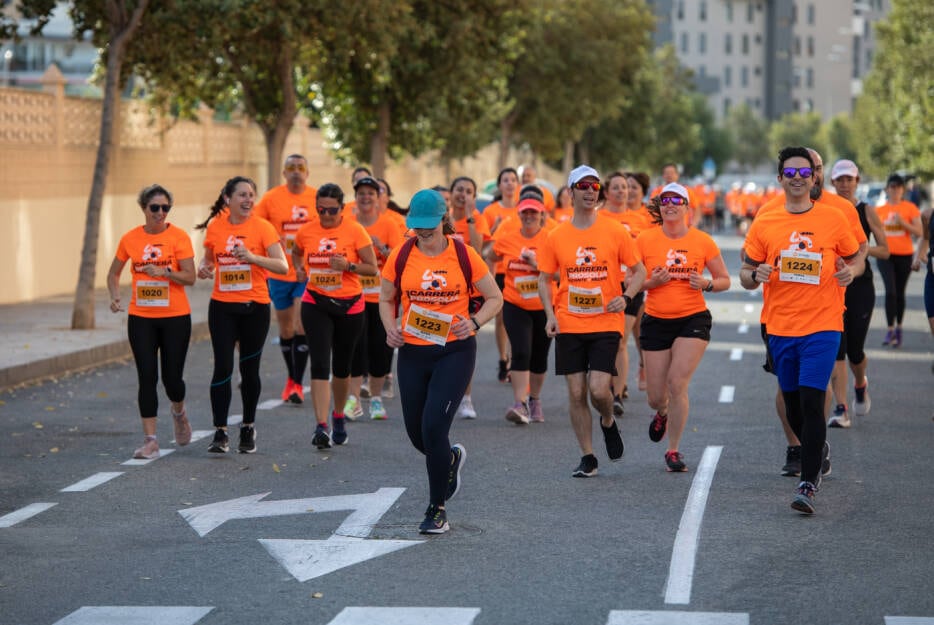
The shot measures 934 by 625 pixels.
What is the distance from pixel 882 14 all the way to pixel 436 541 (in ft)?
581

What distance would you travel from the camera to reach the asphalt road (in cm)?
709

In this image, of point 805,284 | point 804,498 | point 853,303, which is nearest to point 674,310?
point 805,284

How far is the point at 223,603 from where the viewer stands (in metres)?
7.16

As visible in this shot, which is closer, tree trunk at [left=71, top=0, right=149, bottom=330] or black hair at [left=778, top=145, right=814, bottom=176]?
black hair at [left=778, top=145, right=814, bottom=176]

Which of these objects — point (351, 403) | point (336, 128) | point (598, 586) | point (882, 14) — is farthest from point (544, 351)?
point (882, 14)

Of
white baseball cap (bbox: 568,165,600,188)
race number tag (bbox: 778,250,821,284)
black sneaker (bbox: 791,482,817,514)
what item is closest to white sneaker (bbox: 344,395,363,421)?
white baseball cap (bbox: 568,165,600,188)

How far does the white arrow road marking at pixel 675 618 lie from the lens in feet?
22.1

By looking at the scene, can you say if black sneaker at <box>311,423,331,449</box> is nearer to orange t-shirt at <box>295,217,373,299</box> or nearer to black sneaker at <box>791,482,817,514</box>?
orange t-shirt at <box>295,217,373,299</box>

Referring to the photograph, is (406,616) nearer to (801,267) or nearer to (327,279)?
(801,267)

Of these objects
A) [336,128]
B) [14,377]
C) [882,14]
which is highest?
[882,14]

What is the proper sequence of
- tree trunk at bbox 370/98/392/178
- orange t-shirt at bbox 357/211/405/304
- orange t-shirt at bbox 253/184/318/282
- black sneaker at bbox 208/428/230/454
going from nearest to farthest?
black sneaker at bbox 208/428/230/454
orange t-shirt at bbox 357/211/405/304
orange t-shirt at bbox 253/184/318/282
tree trunk at bbox 370/98/392/178

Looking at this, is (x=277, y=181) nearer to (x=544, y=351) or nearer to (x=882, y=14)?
(x=544, y=351)

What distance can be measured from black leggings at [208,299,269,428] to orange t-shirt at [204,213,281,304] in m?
0.07

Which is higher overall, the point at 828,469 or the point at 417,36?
the point at 417,36
